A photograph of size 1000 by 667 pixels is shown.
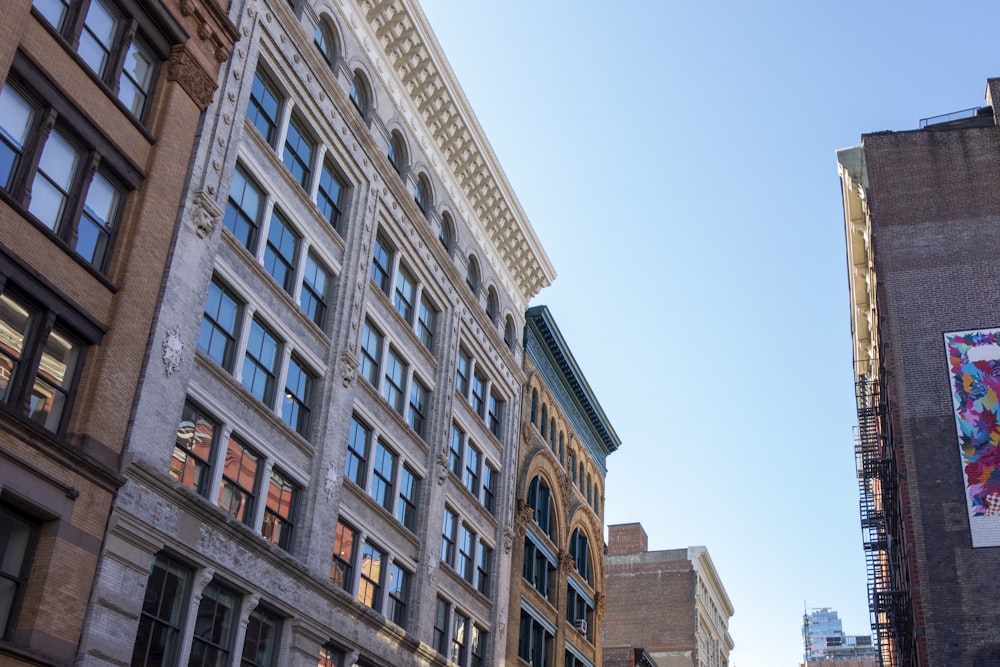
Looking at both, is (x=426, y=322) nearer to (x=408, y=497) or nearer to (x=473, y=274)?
(x=473, y=274)

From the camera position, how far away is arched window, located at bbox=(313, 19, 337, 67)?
32625 mm

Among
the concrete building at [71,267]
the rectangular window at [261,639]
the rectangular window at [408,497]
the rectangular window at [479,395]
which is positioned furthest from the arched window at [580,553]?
the concrete building at [71,267]

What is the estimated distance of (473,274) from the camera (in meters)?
44.7

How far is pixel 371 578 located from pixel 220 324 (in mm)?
10134

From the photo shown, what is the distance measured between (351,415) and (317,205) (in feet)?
20.3

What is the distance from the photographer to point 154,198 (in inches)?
901

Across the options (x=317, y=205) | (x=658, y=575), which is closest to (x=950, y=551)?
(x=317, y=205)

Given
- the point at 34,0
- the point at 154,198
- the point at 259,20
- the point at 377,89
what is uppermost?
the point at 377,89

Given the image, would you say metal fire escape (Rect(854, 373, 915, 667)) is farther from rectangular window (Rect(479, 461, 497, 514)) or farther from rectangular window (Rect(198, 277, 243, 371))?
rectangular window (Rect(198, 277, 243, 371))

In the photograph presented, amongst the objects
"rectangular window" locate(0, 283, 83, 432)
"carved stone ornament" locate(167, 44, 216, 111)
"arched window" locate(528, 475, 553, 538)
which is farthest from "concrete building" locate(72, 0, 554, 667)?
"arched window" locate(528, 475, 553, 538)

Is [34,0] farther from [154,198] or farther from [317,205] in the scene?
[317,205]

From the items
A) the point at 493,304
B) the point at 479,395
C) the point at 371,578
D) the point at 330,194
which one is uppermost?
the point at 493,304

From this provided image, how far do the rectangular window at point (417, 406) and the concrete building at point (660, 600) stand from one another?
53.7 m

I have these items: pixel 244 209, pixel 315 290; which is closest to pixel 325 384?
pixel 315 290
